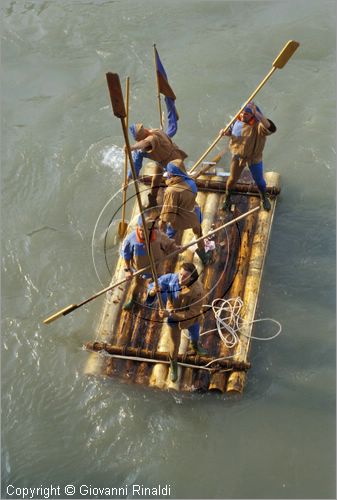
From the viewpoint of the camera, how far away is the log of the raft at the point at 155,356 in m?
6.68

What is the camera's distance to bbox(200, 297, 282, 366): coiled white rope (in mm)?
6867

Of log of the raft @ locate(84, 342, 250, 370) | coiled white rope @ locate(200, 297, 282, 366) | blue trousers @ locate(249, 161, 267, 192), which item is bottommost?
log of the raft @ locate(84, 342, 250, 370)

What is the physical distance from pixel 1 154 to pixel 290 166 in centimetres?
472

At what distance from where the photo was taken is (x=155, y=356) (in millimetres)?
6812

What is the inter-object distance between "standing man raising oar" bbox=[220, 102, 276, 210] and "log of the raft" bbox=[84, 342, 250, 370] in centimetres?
239

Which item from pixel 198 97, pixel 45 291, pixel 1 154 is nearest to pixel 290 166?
pixel 198 97

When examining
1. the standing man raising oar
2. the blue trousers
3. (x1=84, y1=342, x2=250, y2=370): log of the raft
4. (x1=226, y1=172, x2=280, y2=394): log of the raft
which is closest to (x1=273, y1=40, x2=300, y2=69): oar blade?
the standing man raising oar

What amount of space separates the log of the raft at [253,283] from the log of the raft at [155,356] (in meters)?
0.12

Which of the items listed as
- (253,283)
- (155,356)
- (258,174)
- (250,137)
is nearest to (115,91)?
(250,137)

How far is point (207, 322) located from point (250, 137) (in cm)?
228

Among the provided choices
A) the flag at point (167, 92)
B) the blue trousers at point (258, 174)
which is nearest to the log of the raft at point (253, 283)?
the blue trousers at point (258, 174)

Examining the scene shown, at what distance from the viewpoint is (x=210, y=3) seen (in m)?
11.2

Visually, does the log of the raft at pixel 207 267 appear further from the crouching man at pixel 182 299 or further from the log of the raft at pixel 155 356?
the crouching man at pixel 182 299

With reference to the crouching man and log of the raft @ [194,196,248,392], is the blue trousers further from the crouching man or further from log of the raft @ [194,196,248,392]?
the crouching man
